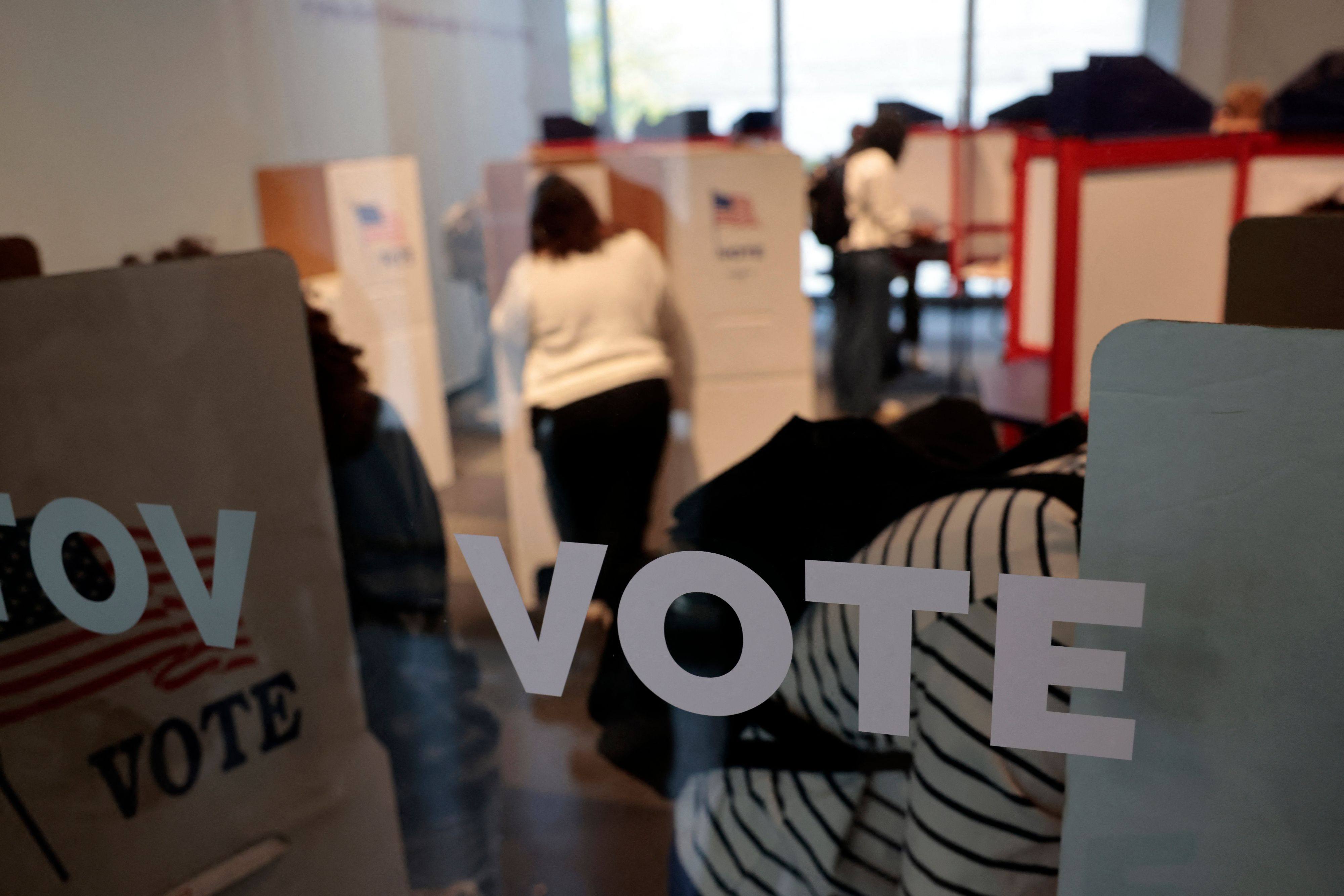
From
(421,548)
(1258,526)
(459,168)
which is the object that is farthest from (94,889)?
(459,168)

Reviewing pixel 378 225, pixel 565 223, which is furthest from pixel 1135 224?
pixel 378 225

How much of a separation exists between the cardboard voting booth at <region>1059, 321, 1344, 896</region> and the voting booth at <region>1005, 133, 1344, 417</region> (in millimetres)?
29

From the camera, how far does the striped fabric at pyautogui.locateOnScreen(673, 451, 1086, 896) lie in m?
0.50

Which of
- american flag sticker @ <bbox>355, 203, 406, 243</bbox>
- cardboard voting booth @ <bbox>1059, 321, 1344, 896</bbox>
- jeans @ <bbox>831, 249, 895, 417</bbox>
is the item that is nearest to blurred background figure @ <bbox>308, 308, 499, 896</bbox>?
cardboard voting booth @ <bbox>1059, 321, 1344, 896</bbox>

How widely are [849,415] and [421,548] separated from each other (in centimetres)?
37

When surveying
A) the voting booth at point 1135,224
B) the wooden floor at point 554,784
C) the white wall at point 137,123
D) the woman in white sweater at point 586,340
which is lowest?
the wooden floor at point 554,784

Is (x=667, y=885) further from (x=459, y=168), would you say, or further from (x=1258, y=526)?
(x=459, y=168)

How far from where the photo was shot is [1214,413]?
15.7 inches

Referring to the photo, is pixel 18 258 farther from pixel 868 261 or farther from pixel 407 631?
pixel 868 261

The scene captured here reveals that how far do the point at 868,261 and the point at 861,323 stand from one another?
270 mm

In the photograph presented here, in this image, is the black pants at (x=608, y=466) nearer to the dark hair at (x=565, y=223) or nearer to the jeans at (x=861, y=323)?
the dark hair at (x=565, y=223)

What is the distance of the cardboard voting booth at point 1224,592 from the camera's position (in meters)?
0.39

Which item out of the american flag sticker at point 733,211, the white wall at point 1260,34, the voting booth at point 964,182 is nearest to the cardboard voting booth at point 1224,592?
the american flag sticker at point 733,211

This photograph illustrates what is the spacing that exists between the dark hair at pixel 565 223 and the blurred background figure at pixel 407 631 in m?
0.97
